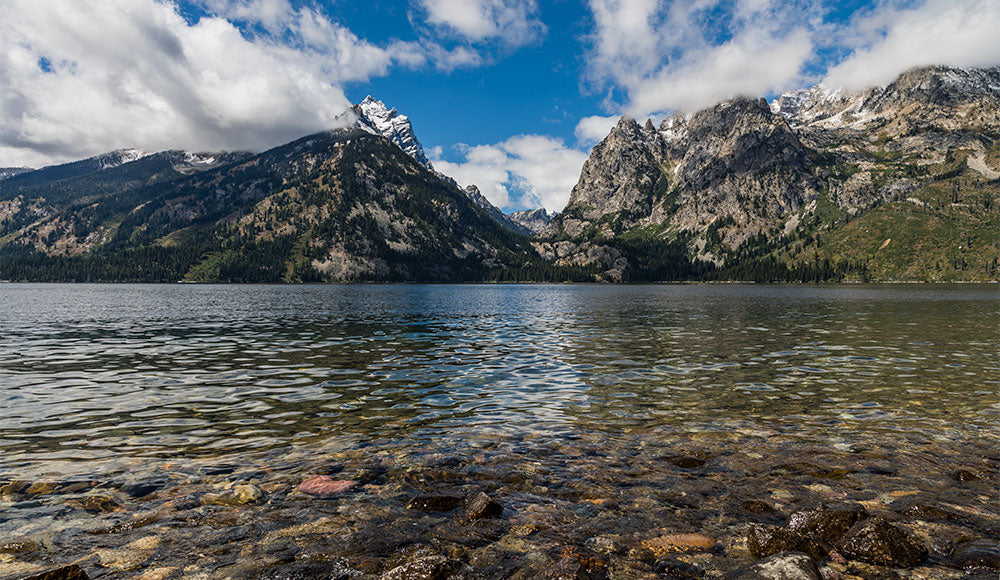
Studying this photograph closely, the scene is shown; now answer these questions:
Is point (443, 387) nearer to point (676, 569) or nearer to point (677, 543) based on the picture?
point (677, 543)

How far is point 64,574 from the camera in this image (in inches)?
296

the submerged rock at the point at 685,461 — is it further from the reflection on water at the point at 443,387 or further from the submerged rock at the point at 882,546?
the submerged rock at the point at 882,546

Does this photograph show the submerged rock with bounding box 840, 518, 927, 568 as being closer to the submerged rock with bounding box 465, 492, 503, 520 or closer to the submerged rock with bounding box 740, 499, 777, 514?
the submerged rock with bounding box 740, 499, 777, 514

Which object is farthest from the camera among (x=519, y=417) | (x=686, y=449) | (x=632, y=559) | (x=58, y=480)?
(x=519, y=417)

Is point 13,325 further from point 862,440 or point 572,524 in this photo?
point 862,440

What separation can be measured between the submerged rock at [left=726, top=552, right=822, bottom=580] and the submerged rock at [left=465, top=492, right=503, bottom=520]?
487 centimetres

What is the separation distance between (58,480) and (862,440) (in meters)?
25.1

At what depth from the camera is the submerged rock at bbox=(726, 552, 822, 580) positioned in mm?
7539

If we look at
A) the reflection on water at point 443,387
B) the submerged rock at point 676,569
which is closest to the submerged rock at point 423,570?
the submerged rock at point 676,569

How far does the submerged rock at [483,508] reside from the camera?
34.8 feet

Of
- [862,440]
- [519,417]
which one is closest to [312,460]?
[519,417]

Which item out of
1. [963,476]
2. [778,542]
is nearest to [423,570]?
[778,542]

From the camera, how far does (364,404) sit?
22906mm

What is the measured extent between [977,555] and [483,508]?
910 cm
